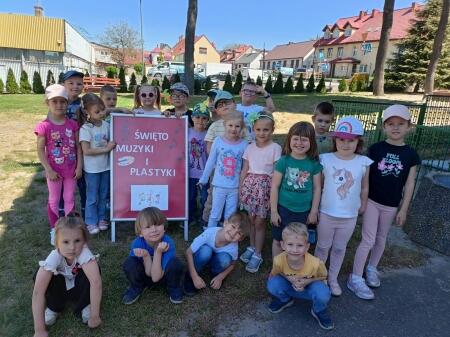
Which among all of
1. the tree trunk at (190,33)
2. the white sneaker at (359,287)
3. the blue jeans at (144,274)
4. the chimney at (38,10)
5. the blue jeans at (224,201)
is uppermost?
the chimney at (38,10)

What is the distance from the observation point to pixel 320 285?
2904mm

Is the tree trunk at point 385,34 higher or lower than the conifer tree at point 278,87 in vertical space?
higher

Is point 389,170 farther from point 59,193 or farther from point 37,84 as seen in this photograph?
point 37,84

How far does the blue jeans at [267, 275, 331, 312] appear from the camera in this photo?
9.40 ft

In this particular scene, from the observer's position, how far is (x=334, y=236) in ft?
11.0

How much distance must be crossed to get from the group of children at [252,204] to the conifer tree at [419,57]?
2586 cm

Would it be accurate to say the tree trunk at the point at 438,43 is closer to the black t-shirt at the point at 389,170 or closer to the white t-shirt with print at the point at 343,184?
the black t-shirt at the point at 389,170

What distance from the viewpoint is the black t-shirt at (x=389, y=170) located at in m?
3.20

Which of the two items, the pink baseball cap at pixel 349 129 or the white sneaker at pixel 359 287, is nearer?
the pink baseball cap at pixel 349 129

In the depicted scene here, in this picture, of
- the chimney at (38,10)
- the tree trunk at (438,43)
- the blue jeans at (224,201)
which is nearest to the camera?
the blue jeans at (224,201)

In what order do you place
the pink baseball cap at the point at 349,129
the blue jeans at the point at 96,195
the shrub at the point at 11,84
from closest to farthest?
the pink baseball cap at the point at 349,129
the blue jeans at the point at 96,195
the shrub at the point at 11,84

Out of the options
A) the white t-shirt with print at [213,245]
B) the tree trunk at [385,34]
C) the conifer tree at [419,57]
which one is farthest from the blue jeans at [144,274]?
the conifer tree at [419,57]

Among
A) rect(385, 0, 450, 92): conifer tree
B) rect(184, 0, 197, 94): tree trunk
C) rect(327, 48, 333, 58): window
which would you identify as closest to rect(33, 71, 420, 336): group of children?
rect(184, 0, 197, 94): tree trunk

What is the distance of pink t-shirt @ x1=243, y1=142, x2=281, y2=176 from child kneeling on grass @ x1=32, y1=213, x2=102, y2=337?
1670 millimetres
